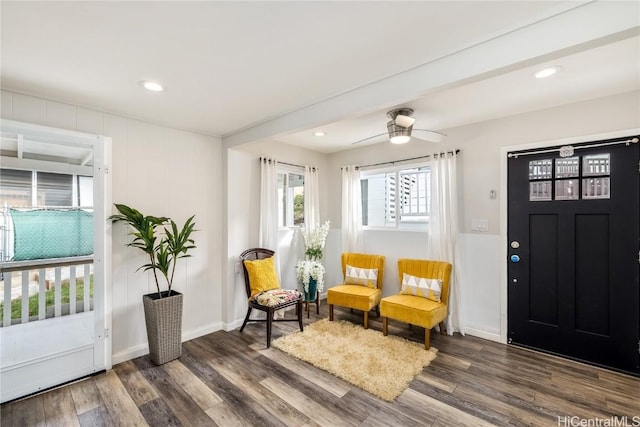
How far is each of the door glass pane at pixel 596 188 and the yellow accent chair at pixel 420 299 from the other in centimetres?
149

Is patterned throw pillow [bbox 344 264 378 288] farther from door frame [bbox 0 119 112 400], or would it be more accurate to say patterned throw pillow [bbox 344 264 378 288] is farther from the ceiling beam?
door frame [bbox 0 119 112 400]

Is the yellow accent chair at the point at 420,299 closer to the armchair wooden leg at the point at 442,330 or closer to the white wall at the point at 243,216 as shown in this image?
the armchair wooden leg at the point at 442,330

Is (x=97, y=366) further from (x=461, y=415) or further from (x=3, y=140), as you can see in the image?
(x=461, y=415)

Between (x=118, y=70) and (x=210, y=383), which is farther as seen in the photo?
(x=210, y=383)

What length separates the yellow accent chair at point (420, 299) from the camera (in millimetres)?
3100

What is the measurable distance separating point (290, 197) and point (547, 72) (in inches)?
132

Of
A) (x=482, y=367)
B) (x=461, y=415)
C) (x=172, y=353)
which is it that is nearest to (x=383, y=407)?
(x=461, y=415)

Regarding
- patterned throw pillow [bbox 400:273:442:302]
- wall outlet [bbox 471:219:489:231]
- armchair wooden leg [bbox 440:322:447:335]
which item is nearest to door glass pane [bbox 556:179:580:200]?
wall outlet [bbox 471:219:489:231]

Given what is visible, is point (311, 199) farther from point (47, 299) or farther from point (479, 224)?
point (47, 299)

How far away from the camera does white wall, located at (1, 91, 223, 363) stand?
2730 mm

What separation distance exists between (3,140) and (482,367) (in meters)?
4.71

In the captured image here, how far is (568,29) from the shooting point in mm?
1476

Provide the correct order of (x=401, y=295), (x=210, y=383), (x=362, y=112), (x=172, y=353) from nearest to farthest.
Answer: (x=362, y=112)
(x=210, y=383)
(x=172, y=353)
(x=401, y=295)

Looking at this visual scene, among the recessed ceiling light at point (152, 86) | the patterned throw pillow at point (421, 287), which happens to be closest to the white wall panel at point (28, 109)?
the recessed ceiling light at point (152, 86)
